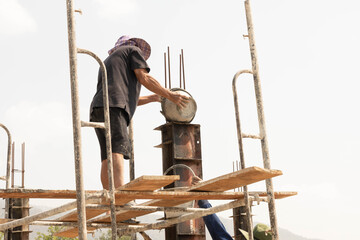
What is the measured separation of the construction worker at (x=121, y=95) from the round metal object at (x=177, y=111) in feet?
5.49

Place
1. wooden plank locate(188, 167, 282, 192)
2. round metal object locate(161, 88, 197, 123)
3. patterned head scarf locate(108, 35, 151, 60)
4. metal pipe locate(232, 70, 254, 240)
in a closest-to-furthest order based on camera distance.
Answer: wooden plank locate(188, 167, 282, 192) < metal pipe locate(232, 70, 254, 240) < patterned head scarf locate(108, 35, 151, 60) < round metal object locate(161, 88, 197, 123)

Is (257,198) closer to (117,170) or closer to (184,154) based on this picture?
(117,170)

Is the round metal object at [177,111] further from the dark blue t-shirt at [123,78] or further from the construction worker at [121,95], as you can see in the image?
the dark blue t-shirt at [123,78]

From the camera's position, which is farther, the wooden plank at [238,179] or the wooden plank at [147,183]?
the wooden plank at [238,179]

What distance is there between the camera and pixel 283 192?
21.9ft

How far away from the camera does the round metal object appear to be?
29.2ft

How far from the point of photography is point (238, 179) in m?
5.79

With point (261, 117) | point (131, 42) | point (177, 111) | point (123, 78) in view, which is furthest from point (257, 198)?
point (177, 111)

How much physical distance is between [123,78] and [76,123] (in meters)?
1.76

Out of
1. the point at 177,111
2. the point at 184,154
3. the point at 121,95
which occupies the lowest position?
the point at 184,154

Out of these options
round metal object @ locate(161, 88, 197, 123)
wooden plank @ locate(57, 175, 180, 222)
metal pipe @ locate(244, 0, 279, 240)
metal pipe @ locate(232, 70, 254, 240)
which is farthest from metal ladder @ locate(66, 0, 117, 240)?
round metal object @ locate(161, 88, 197, 123)

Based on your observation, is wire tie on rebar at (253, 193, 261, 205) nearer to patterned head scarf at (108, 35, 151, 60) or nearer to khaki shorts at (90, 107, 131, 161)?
khaki shorts at (90, 107, 131, 161)

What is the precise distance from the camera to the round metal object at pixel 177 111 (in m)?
8.91

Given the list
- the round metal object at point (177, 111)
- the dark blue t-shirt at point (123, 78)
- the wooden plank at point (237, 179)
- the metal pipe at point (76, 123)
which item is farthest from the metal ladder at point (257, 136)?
the round metal object at point (177, 111)
